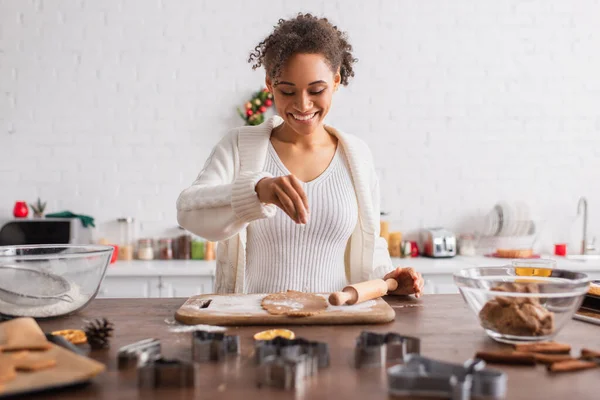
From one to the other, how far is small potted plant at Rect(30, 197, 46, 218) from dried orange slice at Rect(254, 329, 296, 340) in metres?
2.77

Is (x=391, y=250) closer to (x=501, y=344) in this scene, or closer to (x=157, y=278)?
(x=157, y=278)

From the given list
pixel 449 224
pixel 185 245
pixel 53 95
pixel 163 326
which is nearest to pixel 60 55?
pixel 53 95

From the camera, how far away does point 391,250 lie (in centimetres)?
367

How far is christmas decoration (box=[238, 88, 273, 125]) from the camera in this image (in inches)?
145

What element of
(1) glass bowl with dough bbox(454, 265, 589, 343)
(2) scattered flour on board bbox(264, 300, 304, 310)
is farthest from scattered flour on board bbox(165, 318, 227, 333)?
(1) glass bowl with dough bbox(454, 265, 589, 343)

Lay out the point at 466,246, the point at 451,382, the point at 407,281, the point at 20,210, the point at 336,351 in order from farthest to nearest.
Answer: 1. the point at 466,246
2. the point at 20,210
3. the point at 407,281
4. the point at 336,351
5. the point at 451,382

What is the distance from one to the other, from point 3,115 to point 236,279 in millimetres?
2458

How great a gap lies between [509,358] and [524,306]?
0.48 ft

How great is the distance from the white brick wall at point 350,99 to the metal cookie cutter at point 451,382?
9.84 ft

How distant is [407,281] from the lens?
1629mm

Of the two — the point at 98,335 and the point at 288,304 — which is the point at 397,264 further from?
the point at 98,335

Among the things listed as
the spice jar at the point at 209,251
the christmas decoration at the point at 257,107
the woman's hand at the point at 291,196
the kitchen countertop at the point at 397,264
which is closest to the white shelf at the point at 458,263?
the kitchen countertop at the point at 397,264

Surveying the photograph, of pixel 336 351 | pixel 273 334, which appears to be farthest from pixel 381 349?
pixel 273 334

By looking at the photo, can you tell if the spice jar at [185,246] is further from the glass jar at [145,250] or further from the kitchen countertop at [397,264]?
the glass jar at [145,250]
